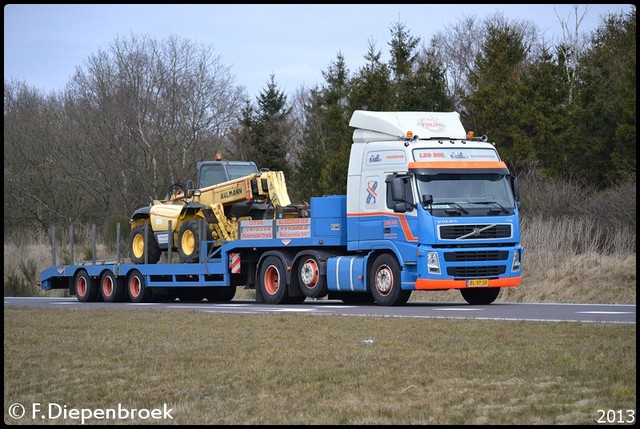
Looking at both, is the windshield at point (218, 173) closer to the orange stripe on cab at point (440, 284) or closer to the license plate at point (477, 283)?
Answer: the orange stripe on cab at point (440, 284)

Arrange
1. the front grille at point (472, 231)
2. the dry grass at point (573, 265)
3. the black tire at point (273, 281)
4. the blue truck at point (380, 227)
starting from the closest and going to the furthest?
the front grille at point (472, 231) < the blue truck at point (380, 227) < the black tire at point (273, 281) < the dry grass at point (573, 265)

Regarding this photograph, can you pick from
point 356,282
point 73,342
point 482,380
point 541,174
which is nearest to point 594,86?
point 541,174

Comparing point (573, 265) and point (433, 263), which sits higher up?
point (433, 263)

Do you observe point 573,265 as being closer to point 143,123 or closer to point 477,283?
point 477,283

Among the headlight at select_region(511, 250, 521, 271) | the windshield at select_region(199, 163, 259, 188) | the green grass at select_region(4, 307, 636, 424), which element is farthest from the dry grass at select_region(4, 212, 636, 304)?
the green grass at select_region(4, 307, 636, 424)

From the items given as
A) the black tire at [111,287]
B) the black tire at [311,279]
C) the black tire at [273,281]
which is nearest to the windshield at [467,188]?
the black tire at [311,279]

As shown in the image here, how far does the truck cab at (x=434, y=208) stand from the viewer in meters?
23.5

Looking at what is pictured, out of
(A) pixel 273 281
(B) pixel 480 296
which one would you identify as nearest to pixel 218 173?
(A) pixel 273 281

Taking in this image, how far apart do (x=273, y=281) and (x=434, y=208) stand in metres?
5.41

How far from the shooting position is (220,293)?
3144 cm

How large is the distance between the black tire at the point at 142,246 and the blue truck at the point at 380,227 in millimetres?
1430

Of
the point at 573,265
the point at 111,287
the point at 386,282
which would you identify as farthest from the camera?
the point at 111,287

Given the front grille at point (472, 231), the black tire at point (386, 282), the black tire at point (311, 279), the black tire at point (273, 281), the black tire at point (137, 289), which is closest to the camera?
the front grille at point (472, 231)

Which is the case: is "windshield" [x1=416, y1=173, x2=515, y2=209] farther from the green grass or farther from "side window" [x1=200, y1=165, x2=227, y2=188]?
"side window" [x1=200, y1=165, x2=227, y2=188]
